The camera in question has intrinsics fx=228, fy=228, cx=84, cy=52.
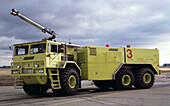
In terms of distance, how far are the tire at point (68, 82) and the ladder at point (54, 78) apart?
22 centimetres

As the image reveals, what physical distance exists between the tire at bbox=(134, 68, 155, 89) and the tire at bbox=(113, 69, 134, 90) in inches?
23.9

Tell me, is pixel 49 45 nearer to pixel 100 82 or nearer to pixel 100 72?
pixel 100 72

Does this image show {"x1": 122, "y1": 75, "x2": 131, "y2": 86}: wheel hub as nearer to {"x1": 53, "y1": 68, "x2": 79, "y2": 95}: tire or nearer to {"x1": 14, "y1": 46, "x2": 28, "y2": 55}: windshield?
{"x1": 53, "y1": 68, "x2": 79, "y2": 95}: tire

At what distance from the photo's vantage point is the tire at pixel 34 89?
13.9 m

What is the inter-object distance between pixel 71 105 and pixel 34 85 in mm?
5187

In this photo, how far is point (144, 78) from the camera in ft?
55.1

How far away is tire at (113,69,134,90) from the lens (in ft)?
51.4

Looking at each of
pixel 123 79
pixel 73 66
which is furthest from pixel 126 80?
pixel 73 66

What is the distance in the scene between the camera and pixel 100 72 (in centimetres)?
1507

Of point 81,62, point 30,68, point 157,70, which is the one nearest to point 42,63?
point 30,68

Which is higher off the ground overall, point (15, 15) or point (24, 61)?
point (15, 15)

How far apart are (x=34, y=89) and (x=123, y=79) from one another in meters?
6.09

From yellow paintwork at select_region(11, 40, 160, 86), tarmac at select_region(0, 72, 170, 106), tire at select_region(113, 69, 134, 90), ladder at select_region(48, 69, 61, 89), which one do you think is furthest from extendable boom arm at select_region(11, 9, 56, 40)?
tire at select_region(113, 69, 134, 90)

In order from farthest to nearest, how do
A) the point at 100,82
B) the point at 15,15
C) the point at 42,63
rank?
1. the point at 100,82
2. the point at 15,15
3. the point at 42,63
